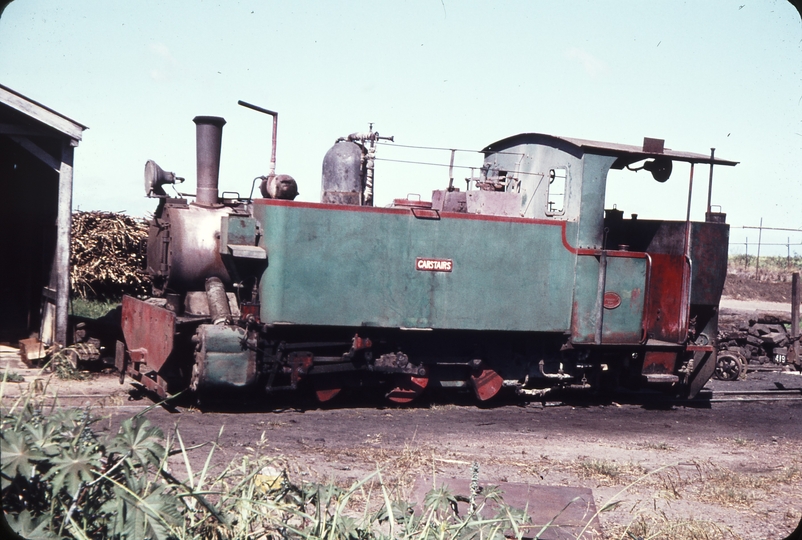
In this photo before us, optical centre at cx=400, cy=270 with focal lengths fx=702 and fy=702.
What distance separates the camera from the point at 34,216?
1151cm

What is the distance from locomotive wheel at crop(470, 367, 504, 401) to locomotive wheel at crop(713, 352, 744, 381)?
5615mm

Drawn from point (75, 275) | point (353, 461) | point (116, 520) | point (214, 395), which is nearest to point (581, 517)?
point (353, 461)

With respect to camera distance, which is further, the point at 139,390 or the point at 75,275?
the point at 75,275

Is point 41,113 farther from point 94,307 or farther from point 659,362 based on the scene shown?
point 659,362

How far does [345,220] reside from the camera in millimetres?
8016

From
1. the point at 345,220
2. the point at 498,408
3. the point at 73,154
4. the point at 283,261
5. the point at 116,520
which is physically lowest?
the point at 498,408

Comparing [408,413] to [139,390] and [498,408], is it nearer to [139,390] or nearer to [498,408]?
[498,408]

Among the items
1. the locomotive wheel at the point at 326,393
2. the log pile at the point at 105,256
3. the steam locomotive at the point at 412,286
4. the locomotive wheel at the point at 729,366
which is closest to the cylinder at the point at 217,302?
the steam locomotive at the point at 412,286

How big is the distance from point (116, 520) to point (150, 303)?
6.13m

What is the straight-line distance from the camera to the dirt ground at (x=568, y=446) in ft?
16.9

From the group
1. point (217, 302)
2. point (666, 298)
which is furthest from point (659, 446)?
point (217, 302)

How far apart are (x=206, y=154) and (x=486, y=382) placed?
14.5 ft

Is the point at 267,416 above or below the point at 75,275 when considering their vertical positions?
below

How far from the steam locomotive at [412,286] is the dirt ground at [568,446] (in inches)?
16.5
